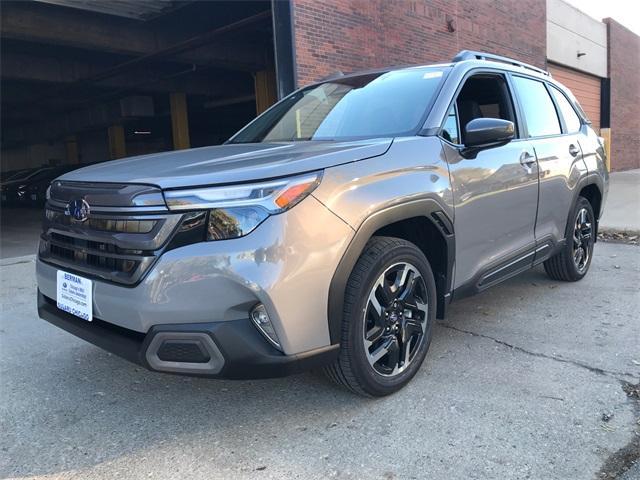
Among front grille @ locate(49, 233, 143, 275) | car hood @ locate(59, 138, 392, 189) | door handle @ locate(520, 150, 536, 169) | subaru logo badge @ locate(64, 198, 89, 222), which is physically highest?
car hood @ locate(59, 138, 392, 189)

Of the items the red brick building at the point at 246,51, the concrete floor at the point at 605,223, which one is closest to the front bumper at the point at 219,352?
the concrete floor at the point at 605,223

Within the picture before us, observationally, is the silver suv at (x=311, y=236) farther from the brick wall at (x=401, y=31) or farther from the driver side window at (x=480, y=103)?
the brick wall at (x=401, y=31)

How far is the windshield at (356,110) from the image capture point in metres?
3.45

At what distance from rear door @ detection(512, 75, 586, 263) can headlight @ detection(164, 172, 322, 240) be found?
2.58 metres

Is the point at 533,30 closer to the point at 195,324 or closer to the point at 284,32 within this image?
the point at 284,32

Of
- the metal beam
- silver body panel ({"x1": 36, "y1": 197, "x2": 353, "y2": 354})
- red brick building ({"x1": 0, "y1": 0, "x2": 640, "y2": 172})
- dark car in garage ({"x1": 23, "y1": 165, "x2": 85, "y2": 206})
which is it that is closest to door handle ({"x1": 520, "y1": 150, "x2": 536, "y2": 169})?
silver body panel ({"x1": 36, "y1": 197, "x2": 353, "y2": 354})

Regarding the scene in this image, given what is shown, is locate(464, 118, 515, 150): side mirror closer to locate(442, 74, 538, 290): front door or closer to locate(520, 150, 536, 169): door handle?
locate(442, 74, 538, 290): front door

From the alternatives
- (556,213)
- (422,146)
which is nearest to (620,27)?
(556,213)

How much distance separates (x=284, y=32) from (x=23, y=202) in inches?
622

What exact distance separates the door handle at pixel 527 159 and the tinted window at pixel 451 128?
678mm

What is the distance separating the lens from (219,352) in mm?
2363

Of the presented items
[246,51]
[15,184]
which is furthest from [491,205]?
→ [15,184]

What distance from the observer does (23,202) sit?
2122cm

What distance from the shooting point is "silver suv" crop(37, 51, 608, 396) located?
238cm
